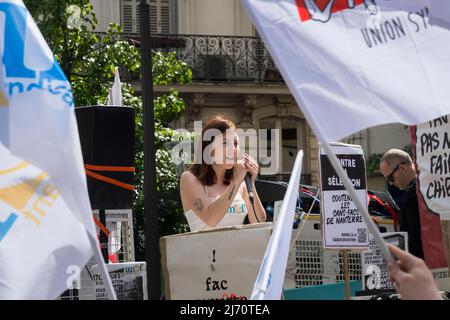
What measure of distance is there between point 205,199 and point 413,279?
118 inches

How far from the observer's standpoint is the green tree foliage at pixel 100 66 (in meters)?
13.3

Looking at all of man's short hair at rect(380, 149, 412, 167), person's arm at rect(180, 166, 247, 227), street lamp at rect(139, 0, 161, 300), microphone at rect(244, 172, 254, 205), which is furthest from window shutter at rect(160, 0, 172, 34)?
person's arm at rect(180, 166, 247, 227)

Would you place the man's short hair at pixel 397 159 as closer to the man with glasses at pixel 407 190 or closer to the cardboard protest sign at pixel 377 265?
the man with glasses at pixel 407 190

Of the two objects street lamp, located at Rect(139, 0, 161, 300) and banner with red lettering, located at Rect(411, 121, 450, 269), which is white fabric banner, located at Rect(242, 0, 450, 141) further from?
street lamp, located at Rect(139, 0, 161, 300)

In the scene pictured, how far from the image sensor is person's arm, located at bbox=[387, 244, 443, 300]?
114 inches

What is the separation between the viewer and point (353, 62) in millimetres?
3688

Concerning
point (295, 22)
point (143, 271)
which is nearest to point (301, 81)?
point (295, 22)

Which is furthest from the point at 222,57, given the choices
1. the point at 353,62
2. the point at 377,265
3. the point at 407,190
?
the point at 353,62

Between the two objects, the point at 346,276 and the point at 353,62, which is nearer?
the point at 353,62

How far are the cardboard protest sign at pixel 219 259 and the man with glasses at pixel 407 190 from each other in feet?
8.17

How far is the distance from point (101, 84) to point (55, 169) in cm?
1082

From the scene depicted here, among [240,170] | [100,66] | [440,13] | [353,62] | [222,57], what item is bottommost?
[240,170]

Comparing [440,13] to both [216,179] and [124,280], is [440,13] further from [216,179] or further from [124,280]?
[124,280]

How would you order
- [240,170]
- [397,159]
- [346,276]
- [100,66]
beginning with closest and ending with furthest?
1. [240,170]
2. [346,276]
3. [397,159]
4. [100,66]
